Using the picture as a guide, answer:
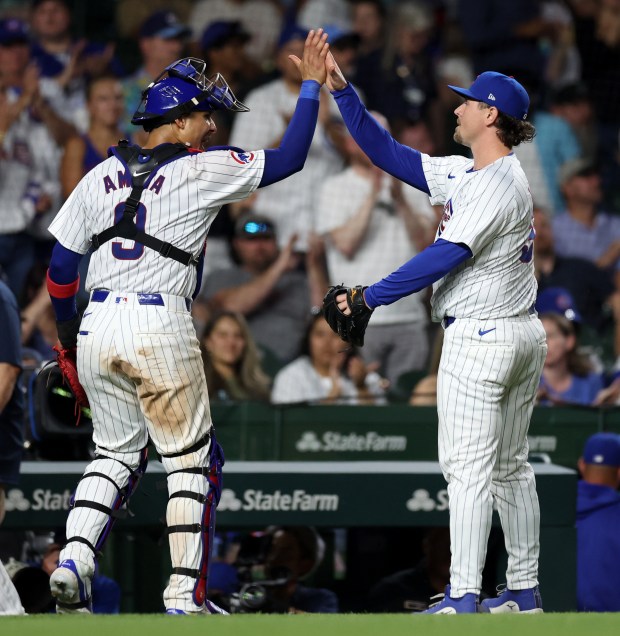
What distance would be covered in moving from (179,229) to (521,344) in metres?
1.17

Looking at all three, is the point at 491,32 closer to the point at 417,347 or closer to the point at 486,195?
the point at 417,347

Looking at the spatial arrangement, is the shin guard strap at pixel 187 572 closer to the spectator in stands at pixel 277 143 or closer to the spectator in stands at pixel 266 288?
the spectator in stands at pixel 266 288

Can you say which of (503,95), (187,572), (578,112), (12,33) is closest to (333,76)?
(503,95)

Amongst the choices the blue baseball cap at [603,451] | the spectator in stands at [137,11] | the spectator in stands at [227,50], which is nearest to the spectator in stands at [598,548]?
the blue baseball cap at [603,451]

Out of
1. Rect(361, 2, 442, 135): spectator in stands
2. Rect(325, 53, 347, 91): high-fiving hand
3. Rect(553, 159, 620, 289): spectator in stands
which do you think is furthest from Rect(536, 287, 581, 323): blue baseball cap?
Rect(325, 53, 347, 91): high-fiving hand

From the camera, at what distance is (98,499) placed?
4.24 metres

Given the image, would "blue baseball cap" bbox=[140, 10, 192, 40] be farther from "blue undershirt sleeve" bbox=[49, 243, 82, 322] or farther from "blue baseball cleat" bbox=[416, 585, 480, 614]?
"blue baseball cleat" bbox=[416, 585, 480, 614]

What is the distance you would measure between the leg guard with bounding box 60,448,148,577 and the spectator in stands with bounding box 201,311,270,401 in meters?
3.51

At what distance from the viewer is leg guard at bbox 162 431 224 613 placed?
4145 mm

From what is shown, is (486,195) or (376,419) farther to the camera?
(376,419)

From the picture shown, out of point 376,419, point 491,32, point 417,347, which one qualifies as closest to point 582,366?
point 417,347

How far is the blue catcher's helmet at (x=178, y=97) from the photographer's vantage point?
4402 millimetres

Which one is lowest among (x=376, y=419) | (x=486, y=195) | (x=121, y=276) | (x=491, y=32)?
(x=376, y=419)

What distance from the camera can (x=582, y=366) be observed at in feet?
27.2
